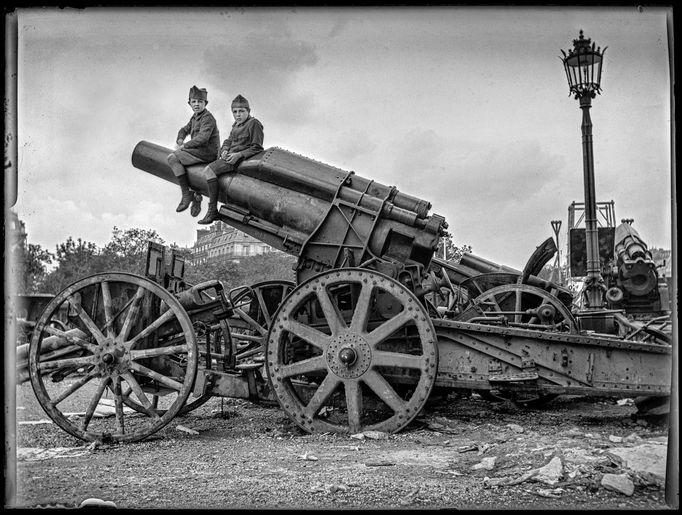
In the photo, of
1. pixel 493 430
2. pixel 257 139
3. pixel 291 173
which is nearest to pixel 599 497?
pixel 493 430

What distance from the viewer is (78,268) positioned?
17.6 m

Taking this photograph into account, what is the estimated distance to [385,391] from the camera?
680cm

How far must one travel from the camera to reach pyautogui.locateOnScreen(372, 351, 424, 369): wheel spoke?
677cm

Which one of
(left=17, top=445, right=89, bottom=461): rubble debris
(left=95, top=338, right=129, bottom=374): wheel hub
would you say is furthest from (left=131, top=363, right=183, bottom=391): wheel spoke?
(left=17, top=445, right=89, bottom=461): rubble debris

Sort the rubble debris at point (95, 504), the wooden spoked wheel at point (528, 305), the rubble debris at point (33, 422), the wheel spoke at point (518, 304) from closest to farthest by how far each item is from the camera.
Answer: the rubble debris at point (95, 504)
the rubble debris at point (33, 422)
the wooden spoked wheel at point (528, 305)
the wheel spoke at point (518, 304)

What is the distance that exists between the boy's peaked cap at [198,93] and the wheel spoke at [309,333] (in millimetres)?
3038

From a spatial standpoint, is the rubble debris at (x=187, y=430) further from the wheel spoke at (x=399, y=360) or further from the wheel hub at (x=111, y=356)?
the wheel spoke at (x=399, y=360)

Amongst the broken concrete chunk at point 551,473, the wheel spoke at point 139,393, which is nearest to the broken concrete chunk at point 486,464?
the broken concrete chunk at point 551,473

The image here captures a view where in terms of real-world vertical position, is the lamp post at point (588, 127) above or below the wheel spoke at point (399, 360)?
above

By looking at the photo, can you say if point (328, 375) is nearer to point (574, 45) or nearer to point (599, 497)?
point (599, 497)

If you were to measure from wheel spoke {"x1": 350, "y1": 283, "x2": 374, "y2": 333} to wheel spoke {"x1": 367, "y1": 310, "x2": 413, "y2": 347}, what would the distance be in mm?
155

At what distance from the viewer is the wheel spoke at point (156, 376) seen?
6816mm

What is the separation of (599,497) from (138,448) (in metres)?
4.28

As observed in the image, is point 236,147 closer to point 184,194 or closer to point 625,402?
point 184,194
